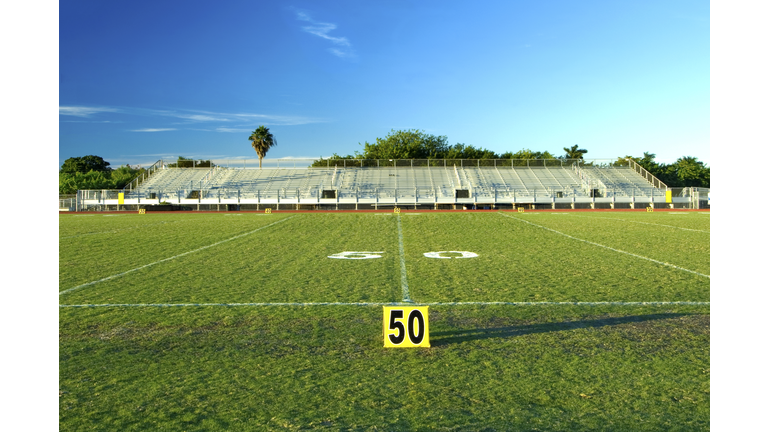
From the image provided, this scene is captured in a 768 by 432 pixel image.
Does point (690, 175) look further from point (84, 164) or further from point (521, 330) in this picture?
point (84, 164)

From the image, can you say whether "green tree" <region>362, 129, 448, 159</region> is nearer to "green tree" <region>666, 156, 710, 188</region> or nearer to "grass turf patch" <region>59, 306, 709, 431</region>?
"green tree" <region>666, 156, 710, 188</region>

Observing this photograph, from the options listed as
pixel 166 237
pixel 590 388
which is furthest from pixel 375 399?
pixel 166 237

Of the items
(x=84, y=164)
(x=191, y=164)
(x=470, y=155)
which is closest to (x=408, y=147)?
(x=470, y=155)

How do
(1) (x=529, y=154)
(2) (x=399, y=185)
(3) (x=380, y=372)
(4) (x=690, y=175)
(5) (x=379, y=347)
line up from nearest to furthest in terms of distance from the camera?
(3) (x=380, y=372) → (5) (x=379, y=347) → (2) (x=399, y=185) → (4) (x=690, y=175) → (1) (x=529, y=154)

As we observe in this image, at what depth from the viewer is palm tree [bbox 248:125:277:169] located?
5919 cm

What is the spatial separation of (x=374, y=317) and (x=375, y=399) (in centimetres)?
217

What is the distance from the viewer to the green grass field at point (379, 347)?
3125 millimetres

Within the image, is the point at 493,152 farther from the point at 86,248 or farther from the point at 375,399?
the point at 375,399

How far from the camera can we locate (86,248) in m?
12.6

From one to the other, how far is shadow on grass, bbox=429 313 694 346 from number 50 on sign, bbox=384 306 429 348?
18cm

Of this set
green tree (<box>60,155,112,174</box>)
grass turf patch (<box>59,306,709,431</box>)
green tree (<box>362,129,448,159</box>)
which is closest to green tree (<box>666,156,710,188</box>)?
green tree (<box>362,129,448,159</box>)

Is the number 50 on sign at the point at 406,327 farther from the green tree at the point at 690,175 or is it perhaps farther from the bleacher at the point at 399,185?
the green tree at the point at 690,175

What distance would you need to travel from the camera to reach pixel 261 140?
59.6m

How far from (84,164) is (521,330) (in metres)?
87.7
